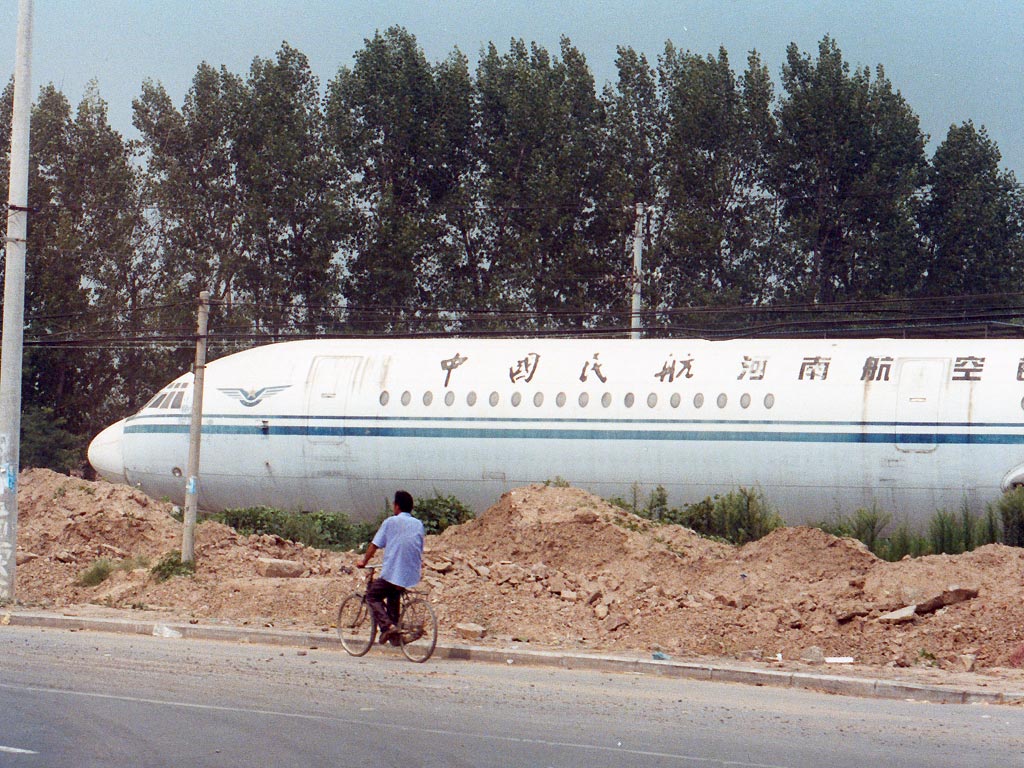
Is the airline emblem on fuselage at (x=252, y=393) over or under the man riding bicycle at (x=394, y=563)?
over

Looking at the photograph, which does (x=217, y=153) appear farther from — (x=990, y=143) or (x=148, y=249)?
(x=990, y=143)

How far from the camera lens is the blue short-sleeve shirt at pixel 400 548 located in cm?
1552

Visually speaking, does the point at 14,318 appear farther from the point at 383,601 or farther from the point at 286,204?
the point at 286,204

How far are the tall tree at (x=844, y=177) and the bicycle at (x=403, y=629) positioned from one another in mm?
36535

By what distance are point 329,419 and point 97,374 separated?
24187 millimetres

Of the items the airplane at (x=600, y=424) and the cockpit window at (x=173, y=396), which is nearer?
the airplane at (x=600, y=424)

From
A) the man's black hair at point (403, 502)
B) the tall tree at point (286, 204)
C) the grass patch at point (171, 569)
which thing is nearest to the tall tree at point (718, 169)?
the tall tree at point (286, 204)

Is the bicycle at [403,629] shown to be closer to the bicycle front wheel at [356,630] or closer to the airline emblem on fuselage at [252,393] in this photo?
the bicycle front wheel at [356,630]

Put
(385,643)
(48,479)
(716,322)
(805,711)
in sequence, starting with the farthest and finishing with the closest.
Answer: (716,322), (48,479), (385,643), (805,711)

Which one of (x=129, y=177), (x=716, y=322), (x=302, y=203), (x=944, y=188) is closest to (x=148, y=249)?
(x=129, y=177)

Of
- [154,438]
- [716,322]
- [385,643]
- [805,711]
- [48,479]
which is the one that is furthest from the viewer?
[716,322]

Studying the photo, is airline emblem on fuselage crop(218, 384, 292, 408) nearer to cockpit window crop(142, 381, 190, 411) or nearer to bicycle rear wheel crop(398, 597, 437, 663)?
cockpit window crop(142, 381, 190, 411)

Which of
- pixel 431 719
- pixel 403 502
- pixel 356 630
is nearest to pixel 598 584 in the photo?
pixel 356 630

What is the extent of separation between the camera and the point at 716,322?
4925 cm
